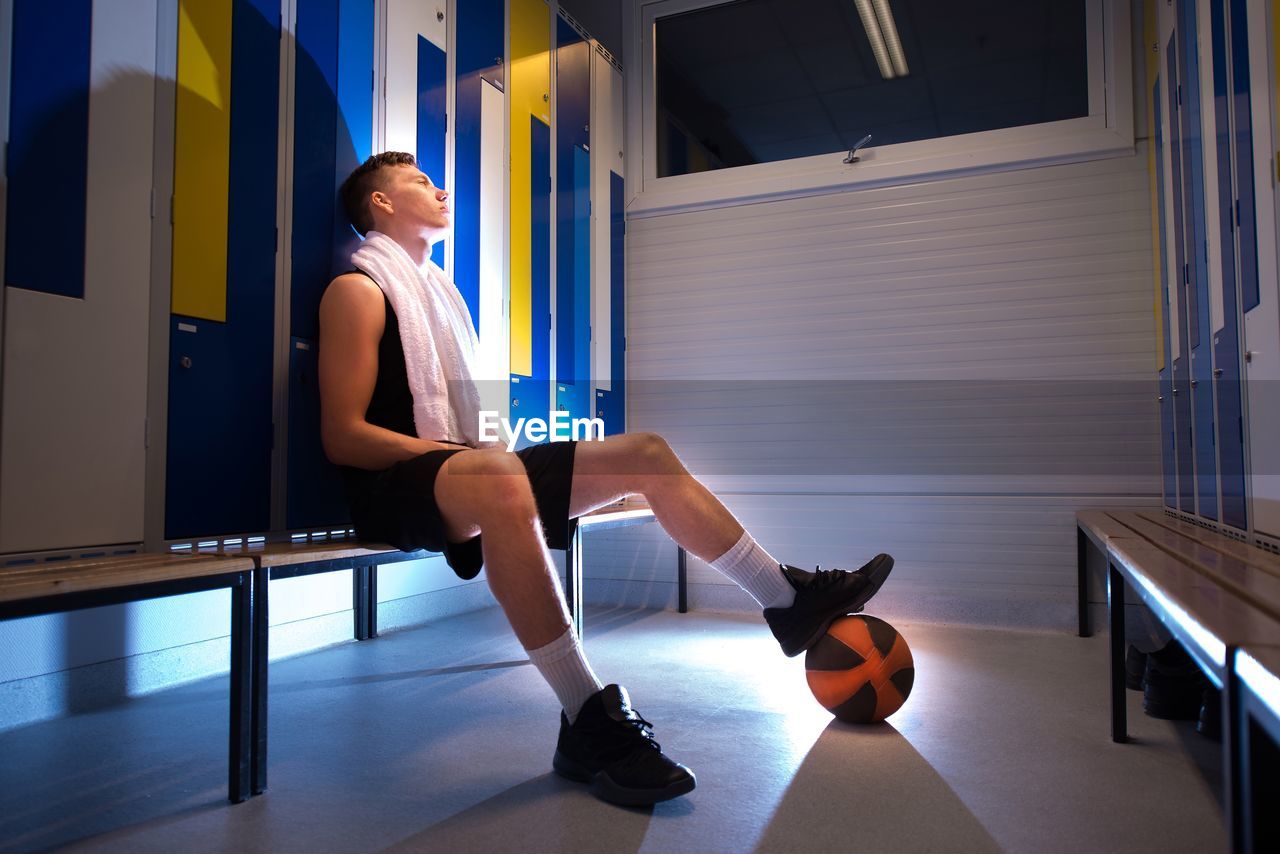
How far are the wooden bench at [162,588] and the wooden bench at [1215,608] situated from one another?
1405mm

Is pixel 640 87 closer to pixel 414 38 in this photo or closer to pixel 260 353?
pixel 414 38

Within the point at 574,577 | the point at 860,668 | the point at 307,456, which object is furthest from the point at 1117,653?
the point at 307,456

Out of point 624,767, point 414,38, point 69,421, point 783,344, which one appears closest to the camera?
point 624,767

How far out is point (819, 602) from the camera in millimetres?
1933

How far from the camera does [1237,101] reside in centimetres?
190

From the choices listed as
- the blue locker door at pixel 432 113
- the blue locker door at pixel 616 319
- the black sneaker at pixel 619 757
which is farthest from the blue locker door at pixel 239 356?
the blue locker door at pixel 616 319

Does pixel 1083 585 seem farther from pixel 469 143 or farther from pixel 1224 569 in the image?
pixel 469 143

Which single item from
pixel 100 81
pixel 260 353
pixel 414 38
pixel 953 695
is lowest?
pixel 953 695

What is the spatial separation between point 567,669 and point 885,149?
2.96 meters

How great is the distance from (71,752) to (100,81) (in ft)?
4.57

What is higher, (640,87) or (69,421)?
(640,87)

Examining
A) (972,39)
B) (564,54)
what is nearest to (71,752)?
(564,54)

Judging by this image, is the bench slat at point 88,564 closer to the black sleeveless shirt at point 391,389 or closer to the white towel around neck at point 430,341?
the black sleeveless shirt at point 391,389

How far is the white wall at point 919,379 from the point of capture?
11.0 feet
